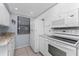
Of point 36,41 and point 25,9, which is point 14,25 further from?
point 36,41

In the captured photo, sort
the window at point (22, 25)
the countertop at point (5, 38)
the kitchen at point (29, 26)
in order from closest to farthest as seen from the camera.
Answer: the countertop at point (5, 38), the kitchen at point (29, 26), the window at point (22, 25)

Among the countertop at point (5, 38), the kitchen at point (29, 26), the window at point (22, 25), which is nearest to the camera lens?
the countertop at point (5, 38)

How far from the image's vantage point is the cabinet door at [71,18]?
951 mm

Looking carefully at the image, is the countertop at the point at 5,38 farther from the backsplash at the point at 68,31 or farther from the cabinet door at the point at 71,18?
the cabinet door at the point at 71,18

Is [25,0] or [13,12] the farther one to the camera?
[13,12]

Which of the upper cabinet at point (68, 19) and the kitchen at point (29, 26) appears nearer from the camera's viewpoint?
the kitchen at point (29, 26)

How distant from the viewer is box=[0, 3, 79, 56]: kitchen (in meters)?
0.80

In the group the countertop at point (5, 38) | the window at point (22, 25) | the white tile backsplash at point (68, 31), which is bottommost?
the countertop at point (5, 38)

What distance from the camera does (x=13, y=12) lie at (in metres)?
0.89

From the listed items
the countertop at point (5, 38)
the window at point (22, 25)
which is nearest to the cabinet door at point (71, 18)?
the window at point (22, 25)

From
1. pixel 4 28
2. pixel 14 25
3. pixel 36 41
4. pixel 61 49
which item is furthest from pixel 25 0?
pixel 36 41

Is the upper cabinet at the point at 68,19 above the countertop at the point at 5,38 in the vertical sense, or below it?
above

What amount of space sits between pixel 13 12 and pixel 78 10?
3.04 ft

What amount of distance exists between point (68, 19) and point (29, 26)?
0.67 metres
